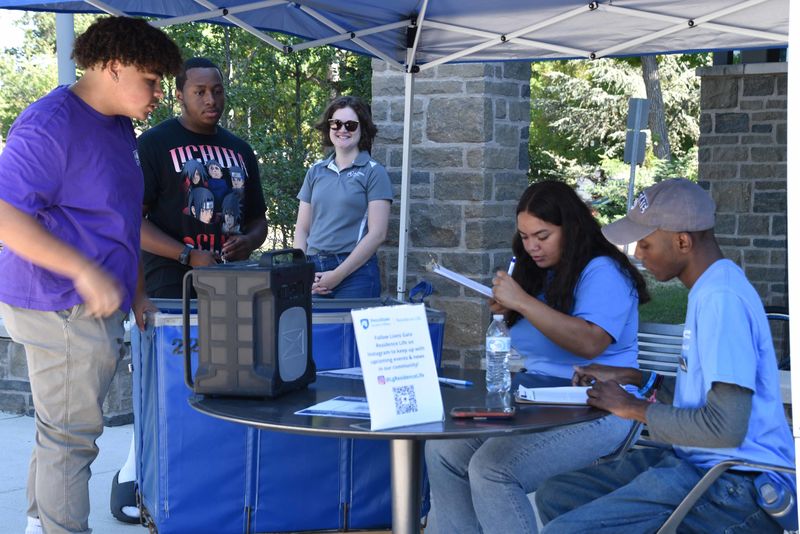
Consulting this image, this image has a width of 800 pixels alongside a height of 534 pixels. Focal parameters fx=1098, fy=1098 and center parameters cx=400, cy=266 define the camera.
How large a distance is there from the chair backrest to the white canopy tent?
4.02ft

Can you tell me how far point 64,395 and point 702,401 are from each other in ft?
6.16

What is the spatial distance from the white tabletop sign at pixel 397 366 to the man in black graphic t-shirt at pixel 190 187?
1664 mm

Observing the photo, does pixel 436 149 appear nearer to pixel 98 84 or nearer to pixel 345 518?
pixel 345 518

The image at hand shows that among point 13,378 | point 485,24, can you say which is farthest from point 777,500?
point 13,378

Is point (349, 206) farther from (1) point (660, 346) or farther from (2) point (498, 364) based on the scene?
Answer: (2) point (498, 364)

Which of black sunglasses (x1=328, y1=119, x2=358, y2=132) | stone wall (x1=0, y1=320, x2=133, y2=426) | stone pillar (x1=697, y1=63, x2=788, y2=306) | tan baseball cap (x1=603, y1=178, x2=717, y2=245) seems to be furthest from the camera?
stone pillar (x1=697, y1=63, x2=788, y2=306)

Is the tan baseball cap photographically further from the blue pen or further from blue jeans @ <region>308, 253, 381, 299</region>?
blue jeans @ <region>308, 253, 381, 299</region>

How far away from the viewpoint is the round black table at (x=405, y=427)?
269 cm

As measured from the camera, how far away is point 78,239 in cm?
332

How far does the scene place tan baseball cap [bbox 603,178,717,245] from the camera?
111 inches

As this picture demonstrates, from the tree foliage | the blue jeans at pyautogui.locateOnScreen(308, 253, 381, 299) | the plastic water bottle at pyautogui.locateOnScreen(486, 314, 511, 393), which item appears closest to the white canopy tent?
the blue jeans at pyautogui.locateOnScreen(308, 253, 381, 299)

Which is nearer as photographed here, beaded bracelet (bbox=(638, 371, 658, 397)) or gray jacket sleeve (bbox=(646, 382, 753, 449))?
gray jacket sleeve (bbox=(646, 382, 753, 449))

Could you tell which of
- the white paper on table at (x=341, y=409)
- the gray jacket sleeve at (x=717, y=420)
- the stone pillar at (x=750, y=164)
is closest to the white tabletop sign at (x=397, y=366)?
the white paper on table at (x=341, y=409)

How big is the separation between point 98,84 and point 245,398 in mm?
1090
